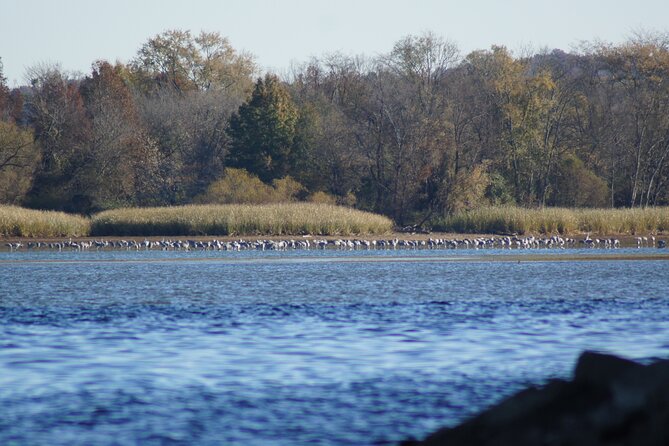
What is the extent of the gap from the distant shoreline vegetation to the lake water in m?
24.0

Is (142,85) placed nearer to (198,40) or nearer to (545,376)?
(198,40)

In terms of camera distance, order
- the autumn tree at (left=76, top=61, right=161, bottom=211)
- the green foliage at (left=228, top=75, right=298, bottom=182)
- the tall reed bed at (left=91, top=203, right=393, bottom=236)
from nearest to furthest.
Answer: the tall reed bed at (left=91, top=203, right=393, bottom=236)
the green foliage at (left=228, top=75, right=298, bottom=182)
the autumn tree at (left=76, top=61, right=161, bottom=211)

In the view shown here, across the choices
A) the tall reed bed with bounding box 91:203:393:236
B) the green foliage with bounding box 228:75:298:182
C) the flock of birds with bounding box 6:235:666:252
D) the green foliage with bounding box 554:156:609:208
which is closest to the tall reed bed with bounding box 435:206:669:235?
the flock of birds with bounding box 6:235:666:252

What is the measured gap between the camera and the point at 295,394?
9.71m

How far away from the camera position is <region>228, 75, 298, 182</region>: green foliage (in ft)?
211

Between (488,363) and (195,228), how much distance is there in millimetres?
39532

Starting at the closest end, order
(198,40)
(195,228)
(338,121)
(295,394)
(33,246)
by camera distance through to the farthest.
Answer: (295,394), (33,246), (195,228), (338,121), (198,40)

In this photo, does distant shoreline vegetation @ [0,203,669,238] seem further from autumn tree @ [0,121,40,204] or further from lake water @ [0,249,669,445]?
lake water @ [0,249,669,445]

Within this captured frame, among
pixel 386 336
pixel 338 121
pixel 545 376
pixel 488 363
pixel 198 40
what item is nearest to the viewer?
pixel 545 376

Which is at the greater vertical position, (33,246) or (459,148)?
(459,148)

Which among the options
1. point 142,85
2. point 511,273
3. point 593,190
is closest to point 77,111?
point 142,85

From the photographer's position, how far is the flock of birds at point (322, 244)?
44.9 m

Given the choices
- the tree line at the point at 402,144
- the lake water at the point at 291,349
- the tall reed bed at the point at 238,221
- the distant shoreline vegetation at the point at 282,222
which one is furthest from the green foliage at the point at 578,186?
the lake water at the point at 291,349

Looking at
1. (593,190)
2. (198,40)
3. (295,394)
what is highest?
(198,40)
